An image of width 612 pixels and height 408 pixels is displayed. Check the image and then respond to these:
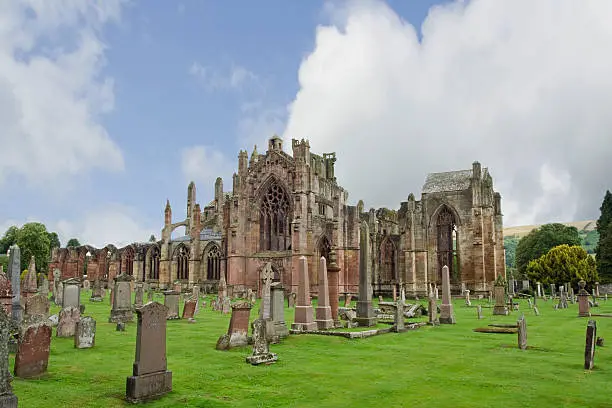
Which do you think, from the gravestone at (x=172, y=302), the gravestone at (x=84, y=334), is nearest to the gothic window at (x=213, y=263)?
the gravestone at (x=172, y=302)

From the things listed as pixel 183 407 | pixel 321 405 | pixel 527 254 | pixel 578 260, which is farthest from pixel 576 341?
pixel 527 254

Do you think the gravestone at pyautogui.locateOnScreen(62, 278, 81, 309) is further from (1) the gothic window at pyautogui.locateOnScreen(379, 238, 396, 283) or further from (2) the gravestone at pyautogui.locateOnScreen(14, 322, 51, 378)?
(1) the gothic window at pyautogui.locateOnScreen(379, 238, 396, 283)

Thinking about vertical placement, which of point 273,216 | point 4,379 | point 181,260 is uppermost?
point 273,216

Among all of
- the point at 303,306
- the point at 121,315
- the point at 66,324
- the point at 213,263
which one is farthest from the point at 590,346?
the point at 213,263

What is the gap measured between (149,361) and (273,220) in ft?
123

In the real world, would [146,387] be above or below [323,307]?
below

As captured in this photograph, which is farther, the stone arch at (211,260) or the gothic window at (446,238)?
the stone arch at (211,260)

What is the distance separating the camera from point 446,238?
1854 inches

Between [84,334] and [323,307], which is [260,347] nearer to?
[84,334]

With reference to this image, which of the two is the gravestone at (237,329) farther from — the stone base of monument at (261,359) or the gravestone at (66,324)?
the gravestone at (66,324)

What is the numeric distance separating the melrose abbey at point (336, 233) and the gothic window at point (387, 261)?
10 centimetres

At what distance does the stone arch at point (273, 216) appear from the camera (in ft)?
148

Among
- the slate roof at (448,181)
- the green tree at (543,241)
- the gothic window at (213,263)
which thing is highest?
the slate roof at (448,181)

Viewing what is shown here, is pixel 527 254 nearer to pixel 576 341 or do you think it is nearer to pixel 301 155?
pixel 301 155
